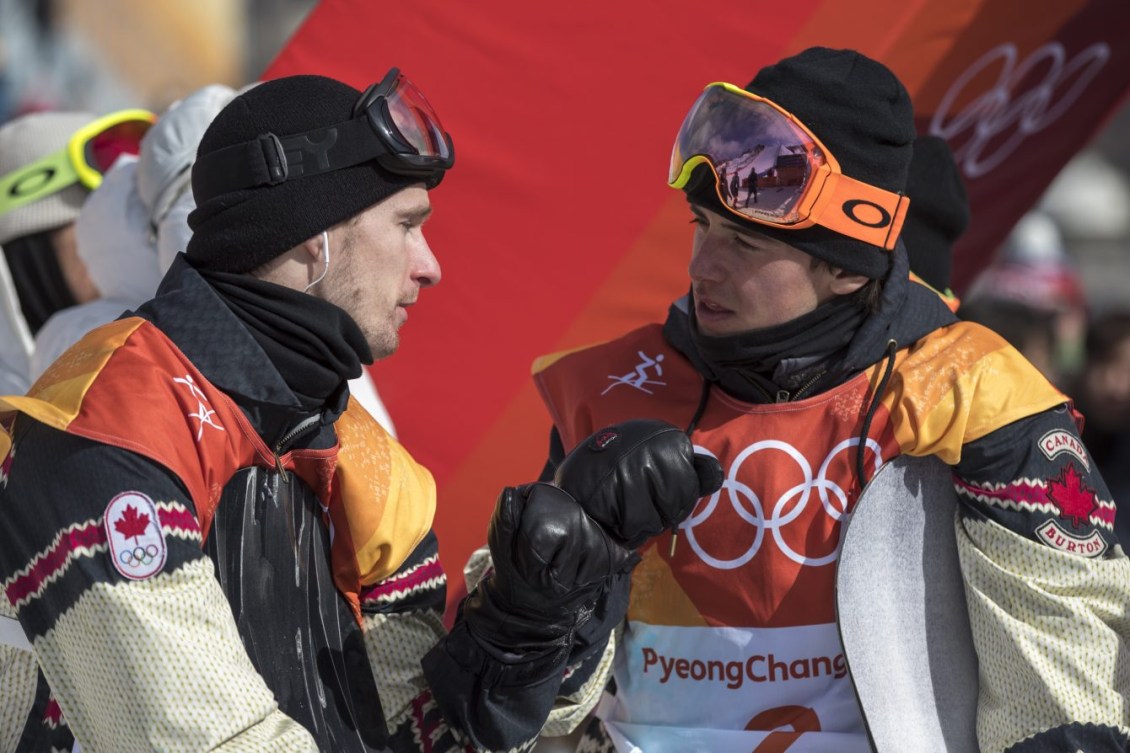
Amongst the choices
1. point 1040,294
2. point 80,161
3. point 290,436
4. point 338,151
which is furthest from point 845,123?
point 1040,294

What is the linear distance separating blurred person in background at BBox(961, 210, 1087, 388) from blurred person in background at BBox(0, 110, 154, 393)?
3.22 m

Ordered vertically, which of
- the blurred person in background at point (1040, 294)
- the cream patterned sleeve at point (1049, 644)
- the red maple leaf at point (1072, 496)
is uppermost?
the red maple leaf at point (1072, 496)

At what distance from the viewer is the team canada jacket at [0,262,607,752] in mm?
2145

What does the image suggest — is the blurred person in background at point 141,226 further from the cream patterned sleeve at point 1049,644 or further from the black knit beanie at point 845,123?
the cream patterned sleeve at point 1049,644

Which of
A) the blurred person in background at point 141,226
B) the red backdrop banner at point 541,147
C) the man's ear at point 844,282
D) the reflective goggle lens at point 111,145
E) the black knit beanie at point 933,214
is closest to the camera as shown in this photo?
the man's ear at point 844,282

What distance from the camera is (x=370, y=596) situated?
8.93 ft

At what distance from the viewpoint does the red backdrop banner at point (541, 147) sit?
3.87 meters

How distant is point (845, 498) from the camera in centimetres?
272

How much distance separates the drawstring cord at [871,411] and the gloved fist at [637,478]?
0.99 feet

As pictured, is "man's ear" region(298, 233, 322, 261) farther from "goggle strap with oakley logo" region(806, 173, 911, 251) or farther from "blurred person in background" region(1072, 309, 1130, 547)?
"blurred person in background" region(1072, 309, 1130, 547)

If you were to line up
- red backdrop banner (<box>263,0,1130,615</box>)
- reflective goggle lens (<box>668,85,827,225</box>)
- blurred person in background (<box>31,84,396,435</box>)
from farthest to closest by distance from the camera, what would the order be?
red backdrop banner (<box>263,0,1130,615</box>), blurred person in background (<box>31,84,396,435</box>), reflective goggle lens (<box>668,85,827,225</box>)

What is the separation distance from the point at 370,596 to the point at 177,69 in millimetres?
10397

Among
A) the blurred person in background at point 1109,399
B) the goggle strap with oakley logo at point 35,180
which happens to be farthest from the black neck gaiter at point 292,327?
the blurred person in background at point 1109,399

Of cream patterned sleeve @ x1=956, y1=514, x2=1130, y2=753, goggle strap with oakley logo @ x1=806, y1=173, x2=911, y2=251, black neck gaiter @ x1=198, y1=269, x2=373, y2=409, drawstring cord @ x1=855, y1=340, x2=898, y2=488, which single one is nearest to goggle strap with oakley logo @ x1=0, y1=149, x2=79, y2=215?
black neck gaiter @ x1=198, y1=269, x2=373, y2=409
